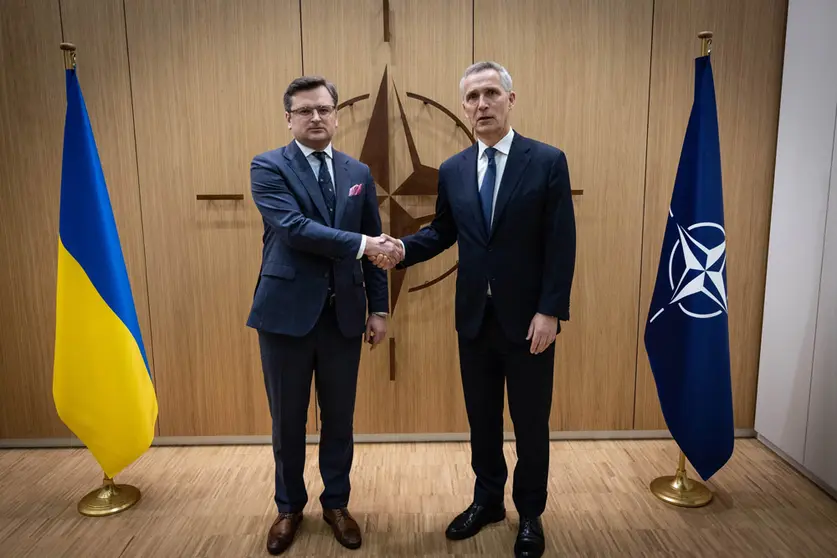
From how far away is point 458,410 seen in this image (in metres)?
3.01

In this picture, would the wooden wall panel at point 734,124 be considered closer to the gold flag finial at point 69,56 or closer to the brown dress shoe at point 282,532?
the brown dress shoe at point 282,532

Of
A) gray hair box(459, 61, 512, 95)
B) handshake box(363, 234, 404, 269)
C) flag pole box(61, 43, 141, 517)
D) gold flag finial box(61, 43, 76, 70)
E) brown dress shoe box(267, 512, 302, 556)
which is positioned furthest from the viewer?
flag pole box(61, 43, 141, 517)

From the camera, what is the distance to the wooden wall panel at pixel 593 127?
8.93 feet

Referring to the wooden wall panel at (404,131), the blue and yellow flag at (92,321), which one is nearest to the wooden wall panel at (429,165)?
the wooden wall panel at (404,131)

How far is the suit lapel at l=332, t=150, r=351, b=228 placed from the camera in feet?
6.73

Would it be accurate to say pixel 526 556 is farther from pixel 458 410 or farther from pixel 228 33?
pixel 228 33

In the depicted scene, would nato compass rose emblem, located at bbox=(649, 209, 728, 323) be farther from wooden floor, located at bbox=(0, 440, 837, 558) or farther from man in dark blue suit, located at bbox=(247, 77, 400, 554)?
man in dark blue suit, located at bbox=(247, 77, 400, 554)

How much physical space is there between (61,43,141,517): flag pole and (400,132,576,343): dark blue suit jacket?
1713 millimetres

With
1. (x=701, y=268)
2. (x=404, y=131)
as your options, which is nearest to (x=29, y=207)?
(x=404, y=131)

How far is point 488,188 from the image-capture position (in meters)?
1.98

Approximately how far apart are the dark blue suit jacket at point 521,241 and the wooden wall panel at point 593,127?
94 cm

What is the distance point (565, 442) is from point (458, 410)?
611mm

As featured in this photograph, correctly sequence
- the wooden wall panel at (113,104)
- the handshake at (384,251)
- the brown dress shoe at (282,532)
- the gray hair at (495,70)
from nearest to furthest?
the gray hair at (495,70) → the handshake at (384,251) → the brown dress shoe at (282,532) → the wooden wall panel at (113,104)

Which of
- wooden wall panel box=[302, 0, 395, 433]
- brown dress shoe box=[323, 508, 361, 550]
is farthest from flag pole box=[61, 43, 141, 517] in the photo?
wooden wall panel box=[302, 0, 395, 433]
